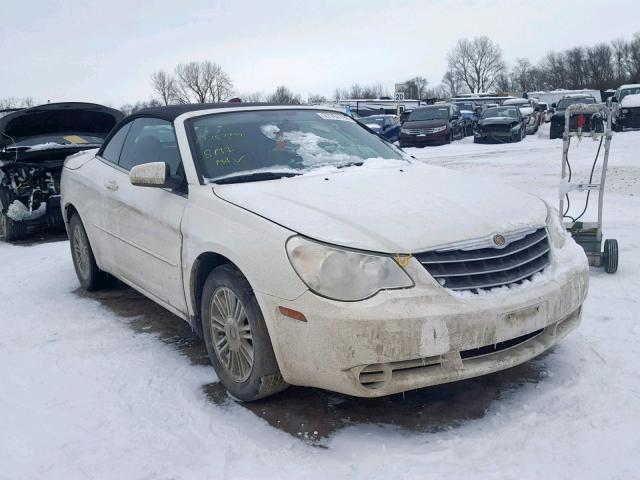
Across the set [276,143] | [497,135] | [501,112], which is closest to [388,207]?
[276,143]

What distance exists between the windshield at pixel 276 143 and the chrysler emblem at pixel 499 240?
1266 mm

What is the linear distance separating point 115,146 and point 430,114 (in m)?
20.4

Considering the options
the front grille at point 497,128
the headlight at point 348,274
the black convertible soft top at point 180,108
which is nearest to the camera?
the headlight at point 348,274

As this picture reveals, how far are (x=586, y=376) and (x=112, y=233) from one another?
3.16m

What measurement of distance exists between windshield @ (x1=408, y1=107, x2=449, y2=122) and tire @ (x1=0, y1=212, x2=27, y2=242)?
17882mm

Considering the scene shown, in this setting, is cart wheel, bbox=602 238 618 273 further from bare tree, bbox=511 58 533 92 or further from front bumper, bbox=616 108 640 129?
bare tree, bbox=511 58 533 92

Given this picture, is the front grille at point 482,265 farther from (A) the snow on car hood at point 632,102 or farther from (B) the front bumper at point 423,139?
(A) the snow on car hood at point 632,102

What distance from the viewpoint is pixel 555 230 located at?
139 inches

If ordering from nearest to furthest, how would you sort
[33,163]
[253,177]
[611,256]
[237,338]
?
[237,338]
[253,177]
[611,256]
[33,163]

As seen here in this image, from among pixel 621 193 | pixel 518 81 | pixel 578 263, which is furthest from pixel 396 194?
pixel 518 81

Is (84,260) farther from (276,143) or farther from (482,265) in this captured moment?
(482,265)

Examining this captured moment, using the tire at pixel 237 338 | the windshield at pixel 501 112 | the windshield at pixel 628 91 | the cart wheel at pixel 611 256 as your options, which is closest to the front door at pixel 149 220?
the tire at pixel 237 338

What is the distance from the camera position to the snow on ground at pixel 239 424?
266 cm

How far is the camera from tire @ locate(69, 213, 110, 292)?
17.3 ft
